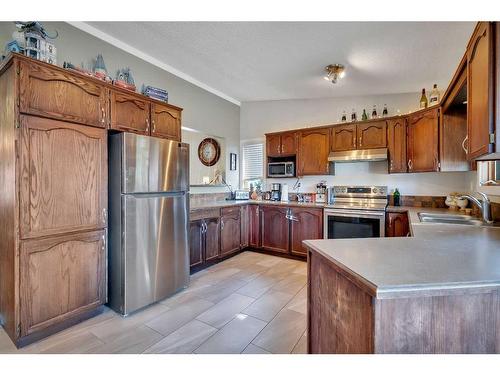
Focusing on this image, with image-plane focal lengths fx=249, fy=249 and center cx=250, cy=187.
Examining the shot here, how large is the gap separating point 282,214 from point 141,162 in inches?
91.9

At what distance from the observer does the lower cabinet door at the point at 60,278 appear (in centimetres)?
180

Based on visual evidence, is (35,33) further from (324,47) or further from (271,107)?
(271,107)

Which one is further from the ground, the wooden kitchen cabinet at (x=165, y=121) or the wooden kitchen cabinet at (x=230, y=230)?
the wooden kitchen cabinet at (x=165, y=121)

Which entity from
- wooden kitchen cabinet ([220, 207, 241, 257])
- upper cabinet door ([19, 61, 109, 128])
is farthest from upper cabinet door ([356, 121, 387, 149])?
upper cabinet door ([19, 61, 109, 128])

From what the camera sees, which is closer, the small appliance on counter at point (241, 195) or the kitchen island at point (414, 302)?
the kitchen island at point (414, 302)

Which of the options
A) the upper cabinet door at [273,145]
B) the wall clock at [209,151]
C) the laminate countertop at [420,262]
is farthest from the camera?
the upper cabinet door at [273,145]

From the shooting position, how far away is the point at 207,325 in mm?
2092

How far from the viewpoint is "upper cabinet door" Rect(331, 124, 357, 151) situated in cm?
369

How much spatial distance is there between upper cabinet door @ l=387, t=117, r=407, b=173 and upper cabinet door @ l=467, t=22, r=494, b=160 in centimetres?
186

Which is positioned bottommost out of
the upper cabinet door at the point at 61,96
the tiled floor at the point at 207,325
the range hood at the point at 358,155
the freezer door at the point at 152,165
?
the tiled floor at the point at 207,325

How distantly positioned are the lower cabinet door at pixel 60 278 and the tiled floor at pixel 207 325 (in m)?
0.17

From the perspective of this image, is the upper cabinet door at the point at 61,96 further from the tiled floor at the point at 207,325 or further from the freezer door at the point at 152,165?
the tiled floor at the point at 207,325

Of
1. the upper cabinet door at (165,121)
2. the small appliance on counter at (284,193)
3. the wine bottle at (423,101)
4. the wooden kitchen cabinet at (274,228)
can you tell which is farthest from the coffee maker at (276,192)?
the wine bottle at (423,101)

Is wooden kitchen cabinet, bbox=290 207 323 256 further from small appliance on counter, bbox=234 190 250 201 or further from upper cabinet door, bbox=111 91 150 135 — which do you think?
upper cabinet door, bbox=111 91 150 135
